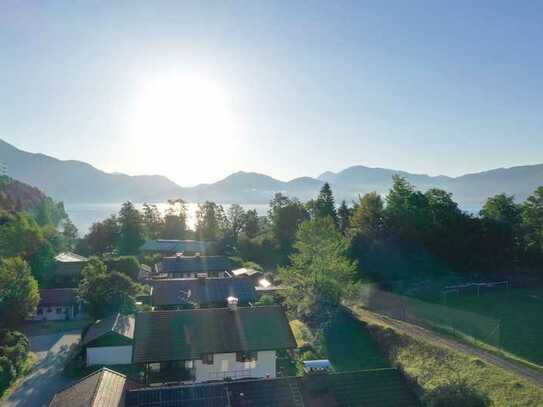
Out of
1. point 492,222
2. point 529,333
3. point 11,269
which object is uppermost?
point 492,222

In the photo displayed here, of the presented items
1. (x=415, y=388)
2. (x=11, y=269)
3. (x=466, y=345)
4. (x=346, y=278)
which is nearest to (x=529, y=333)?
(x=466, y=345)

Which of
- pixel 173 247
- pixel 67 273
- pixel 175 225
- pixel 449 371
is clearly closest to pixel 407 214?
pixel 449 371

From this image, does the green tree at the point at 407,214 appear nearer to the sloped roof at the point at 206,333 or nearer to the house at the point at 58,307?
the sloped roof at the point at 206,333

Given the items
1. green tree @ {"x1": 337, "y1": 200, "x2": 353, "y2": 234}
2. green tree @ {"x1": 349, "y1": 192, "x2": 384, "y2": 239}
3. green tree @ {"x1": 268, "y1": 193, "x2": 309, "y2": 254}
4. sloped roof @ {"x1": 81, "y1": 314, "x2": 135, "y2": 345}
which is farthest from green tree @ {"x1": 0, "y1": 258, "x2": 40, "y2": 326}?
green tree @ {"x1": 337, "y1": 200, "x2": 353, "y2": 234}

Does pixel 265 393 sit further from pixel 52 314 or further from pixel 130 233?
pixel 130 233

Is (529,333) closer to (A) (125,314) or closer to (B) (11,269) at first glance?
(A) (125,314)

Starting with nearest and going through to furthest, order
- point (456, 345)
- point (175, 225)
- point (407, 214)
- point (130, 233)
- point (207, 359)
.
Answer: point (207, 359) → point (456, 345) → point (407, 214) → point (130, 233) → point (175, 225)

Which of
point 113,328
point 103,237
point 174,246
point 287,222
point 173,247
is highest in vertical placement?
point 287,222
